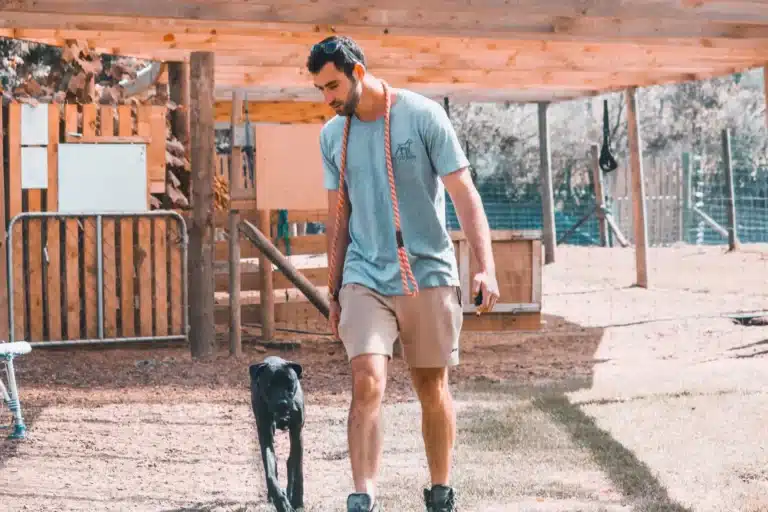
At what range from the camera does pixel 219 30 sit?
10.8 metres

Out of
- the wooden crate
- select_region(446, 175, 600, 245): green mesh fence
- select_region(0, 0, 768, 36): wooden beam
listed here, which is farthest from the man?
select_region(446, 175, 600, 245): green mesh fence

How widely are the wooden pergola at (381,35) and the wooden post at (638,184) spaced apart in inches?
80.0

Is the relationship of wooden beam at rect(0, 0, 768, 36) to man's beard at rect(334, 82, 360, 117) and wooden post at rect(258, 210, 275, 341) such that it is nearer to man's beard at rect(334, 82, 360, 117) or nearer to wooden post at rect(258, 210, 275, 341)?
wooden post at rect(258, 210, 275, 341)

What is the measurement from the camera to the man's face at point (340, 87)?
4656mm

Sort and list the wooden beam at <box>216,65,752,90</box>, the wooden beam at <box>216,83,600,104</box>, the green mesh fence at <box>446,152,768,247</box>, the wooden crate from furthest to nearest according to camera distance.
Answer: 1. the green mesh fence at <box>446,152,768,247</box>
2. the wooden beam at <box>216,83,600,104</box>
3. the wooden beam at <box>216,65,752,90</box>
4. the wooden crate

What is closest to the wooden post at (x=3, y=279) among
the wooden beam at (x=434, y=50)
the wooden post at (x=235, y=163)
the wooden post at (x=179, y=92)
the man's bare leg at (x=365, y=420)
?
the wooden beam at (x=434, y=50)

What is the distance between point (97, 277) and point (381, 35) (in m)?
3.43

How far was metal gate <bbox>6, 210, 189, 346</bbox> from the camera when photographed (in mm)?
11461

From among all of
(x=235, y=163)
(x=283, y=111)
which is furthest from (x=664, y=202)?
(x=235, y=163)

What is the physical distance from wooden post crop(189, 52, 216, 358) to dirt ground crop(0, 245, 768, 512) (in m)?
0.31

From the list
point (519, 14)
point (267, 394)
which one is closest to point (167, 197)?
point (519, 14)

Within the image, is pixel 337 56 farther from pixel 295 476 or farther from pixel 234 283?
pixel 234 283

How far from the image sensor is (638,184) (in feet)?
56.4

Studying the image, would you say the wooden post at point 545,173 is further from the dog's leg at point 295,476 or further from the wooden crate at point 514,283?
the dog's leg at point 295,476
